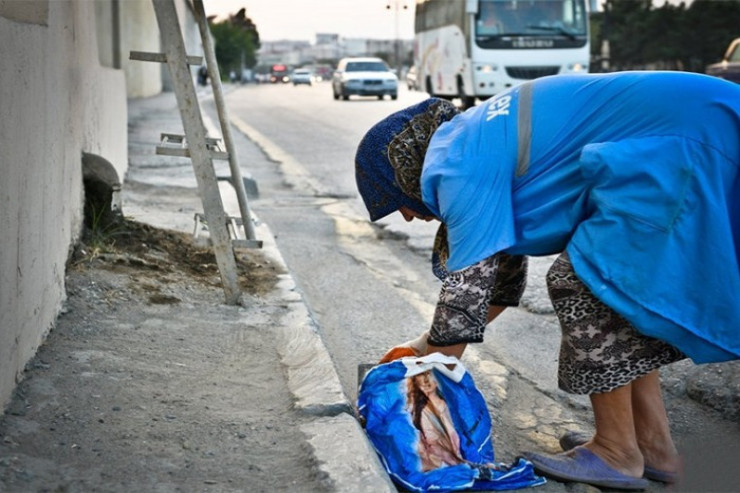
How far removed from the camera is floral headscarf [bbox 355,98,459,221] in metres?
3.16

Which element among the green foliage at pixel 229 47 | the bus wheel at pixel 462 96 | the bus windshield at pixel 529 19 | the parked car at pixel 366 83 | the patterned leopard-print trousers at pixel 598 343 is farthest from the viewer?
the green foliage at pixel 229 47

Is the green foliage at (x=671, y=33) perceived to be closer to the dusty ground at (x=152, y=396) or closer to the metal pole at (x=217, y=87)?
the metal pole at (x=217, y=87)

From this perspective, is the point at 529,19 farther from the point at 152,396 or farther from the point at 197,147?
the point at 152,396

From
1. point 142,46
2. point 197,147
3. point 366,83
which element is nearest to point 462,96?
point 142,46

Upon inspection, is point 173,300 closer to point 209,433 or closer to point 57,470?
point 209,433

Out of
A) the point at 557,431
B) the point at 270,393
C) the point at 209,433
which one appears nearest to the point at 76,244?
the point at 270,393

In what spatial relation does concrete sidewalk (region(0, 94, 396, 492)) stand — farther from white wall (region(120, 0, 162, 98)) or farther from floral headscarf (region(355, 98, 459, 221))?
white wall (region(120, 0, 162, 98))

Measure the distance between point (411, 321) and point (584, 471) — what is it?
2.05m

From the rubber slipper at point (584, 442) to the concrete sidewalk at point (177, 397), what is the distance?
0.70m

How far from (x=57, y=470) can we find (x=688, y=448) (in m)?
1.96

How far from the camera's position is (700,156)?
2824 mm

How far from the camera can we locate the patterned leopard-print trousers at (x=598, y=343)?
9.76 ft

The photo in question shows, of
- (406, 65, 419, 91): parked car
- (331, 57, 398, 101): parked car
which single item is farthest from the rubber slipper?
(331, 57, 398, 101): parked car

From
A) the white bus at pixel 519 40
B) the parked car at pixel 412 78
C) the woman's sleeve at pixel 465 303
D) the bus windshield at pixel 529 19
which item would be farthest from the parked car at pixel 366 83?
the woman's sleeve at pixel 465 303
